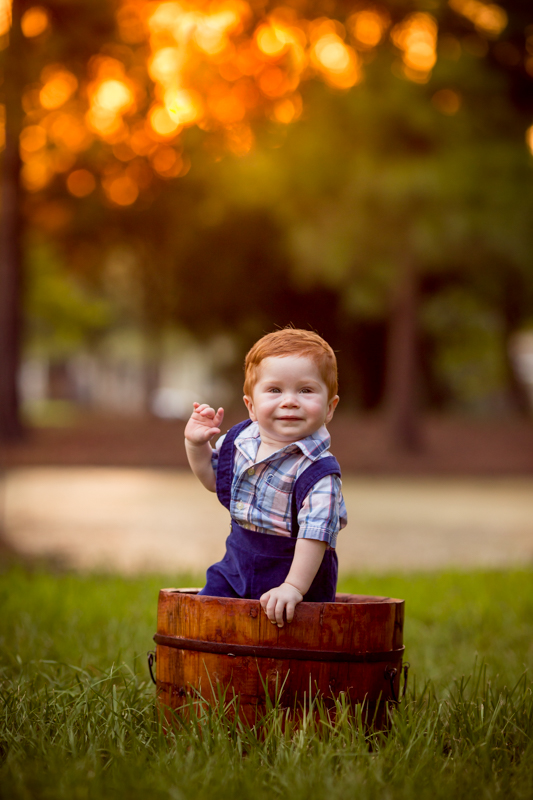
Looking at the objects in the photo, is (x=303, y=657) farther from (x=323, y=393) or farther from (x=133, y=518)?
(x=133, y=518)

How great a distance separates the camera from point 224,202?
21.9 m

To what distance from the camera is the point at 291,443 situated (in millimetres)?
2533

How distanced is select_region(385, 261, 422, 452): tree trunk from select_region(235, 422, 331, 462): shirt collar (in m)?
14.1

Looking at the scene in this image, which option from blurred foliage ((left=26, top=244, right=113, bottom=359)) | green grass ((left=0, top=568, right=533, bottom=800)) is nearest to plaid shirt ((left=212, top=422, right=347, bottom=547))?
green grass ((left=0, top=568, right=533, bottom=800))

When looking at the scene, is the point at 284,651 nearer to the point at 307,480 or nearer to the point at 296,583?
the point at 296,583

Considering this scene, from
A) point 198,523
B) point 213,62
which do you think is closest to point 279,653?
point 213,62

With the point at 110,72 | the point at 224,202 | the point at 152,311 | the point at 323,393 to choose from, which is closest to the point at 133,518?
the point at 110,72

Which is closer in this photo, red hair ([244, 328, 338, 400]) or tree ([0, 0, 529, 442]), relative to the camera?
red hair ([244, 328, 338, 400])

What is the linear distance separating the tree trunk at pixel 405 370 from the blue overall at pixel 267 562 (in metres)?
14.3

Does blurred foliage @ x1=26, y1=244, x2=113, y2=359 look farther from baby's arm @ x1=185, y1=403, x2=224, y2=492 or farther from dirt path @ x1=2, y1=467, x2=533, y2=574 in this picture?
baby's arm @ x1=185, y1=403, x2=224, y2=492

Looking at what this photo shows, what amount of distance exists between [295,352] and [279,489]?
0.39 meters

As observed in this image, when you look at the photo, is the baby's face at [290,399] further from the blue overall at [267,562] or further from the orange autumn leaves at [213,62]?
the orange autumn leaves at [213,62]

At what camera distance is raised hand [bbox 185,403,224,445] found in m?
2.58

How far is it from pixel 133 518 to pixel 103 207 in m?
14.5
